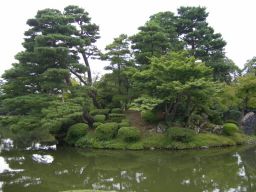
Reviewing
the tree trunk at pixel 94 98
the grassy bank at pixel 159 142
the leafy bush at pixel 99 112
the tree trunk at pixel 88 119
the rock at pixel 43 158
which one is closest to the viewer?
the rock at pixel 43 158

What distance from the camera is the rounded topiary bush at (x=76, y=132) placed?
69.2 feet

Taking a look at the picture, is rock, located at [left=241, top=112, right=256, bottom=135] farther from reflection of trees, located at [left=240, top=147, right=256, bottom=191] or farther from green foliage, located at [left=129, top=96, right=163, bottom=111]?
green foliage, located at [left=129, top=96, right=163, bottom=111]

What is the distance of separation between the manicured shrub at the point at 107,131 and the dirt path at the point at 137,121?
72.6 inches

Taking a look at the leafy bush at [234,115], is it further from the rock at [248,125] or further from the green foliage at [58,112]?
the green foliage at [58,112]

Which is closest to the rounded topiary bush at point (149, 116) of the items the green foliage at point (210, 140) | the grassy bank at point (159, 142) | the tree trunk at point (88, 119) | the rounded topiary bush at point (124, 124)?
the rounded topiary bush at point (124, 124)

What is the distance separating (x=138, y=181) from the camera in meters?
12.2

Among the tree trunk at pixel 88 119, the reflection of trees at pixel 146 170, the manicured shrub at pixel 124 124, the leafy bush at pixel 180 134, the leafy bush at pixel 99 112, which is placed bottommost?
the reflection of trees at pixel 146 170

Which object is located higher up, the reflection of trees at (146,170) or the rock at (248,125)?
the rock at (248,125)

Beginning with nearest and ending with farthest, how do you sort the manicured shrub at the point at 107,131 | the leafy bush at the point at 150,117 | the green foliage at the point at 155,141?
the green foliage at the point at 155,141, the manicured shrub at the point at 107,131, the leafy bush at the point at 150,117

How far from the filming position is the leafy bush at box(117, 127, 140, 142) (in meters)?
19.5

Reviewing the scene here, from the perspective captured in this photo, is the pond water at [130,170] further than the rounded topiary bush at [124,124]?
No

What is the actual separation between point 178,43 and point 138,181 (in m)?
15.4

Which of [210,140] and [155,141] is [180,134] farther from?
[210,140]

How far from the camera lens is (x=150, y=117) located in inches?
855
